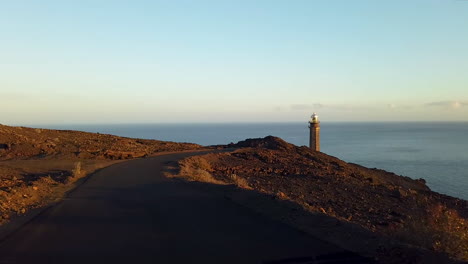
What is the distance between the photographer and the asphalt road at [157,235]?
6.80 meters

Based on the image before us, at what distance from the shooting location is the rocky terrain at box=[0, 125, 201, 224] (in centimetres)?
1318

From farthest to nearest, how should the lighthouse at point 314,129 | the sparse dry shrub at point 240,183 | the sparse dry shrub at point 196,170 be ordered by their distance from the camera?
the lighthouse at point 314,129, the sparse dry shrub at point 196,170, the sparse dry shrub at point 240,183

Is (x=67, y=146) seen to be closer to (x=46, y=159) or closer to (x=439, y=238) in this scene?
(x=46, y=159)

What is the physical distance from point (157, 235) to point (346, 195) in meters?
12.4

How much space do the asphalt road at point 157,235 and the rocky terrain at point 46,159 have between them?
5.12 feet

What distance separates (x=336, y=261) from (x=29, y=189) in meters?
11.5

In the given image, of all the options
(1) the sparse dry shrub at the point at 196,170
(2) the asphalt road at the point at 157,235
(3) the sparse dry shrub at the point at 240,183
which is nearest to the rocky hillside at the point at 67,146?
(1) the sparse dry shrub at the point at 196,170

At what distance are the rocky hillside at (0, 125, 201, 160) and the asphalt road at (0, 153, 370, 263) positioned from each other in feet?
49.4

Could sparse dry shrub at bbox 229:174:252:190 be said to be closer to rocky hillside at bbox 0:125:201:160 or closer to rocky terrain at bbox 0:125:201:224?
rocky terrain at bbox 0:125:201:224

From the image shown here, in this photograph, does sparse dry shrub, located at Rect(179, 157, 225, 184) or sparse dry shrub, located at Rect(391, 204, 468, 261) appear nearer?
sparse dry shrub, located at Rect(391, 204, 468, 261)

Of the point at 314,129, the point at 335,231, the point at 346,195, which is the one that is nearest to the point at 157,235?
the point at 335,231

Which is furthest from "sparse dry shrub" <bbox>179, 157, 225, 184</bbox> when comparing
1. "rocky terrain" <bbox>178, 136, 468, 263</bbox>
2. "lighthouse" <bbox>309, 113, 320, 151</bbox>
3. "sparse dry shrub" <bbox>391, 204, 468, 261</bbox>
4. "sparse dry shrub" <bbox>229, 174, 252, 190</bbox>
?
"lighthouse" <bbox>309, 113, 320, 151</bbox>

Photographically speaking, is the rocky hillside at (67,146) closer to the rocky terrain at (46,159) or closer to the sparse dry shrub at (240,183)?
the rocky terrain at (46,159)

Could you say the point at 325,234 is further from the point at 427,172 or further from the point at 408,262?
the point at 427,172
